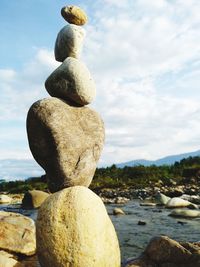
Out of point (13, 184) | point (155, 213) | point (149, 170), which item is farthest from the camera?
point (13, 184)

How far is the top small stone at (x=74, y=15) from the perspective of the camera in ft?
23.9

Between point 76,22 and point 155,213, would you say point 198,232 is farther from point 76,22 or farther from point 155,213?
point 76,22

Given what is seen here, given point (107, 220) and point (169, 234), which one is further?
point (169, 234)

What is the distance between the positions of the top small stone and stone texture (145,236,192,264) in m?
4.12

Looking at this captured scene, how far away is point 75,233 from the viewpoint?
16.2ft

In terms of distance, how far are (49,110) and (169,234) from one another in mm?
4746

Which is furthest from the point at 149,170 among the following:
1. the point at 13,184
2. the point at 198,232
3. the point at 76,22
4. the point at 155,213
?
the point at 76,22

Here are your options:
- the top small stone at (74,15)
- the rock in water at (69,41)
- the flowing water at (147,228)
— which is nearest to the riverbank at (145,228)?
the flowing water at (147,228)

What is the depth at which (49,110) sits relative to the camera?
6.50 metres

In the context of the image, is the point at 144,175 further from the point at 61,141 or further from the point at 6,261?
the point at 6,261

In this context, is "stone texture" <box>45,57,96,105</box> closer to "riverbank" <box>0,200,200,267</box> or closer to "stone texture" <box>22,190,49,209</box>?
"riverbank" <box>0,200,200,267</box>

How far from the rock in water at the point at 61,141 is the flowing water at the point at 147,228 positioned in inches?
75.5

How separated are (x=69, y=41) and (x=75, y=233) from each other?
354 centimetres

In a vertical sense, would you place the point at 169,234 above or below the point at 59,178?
below
